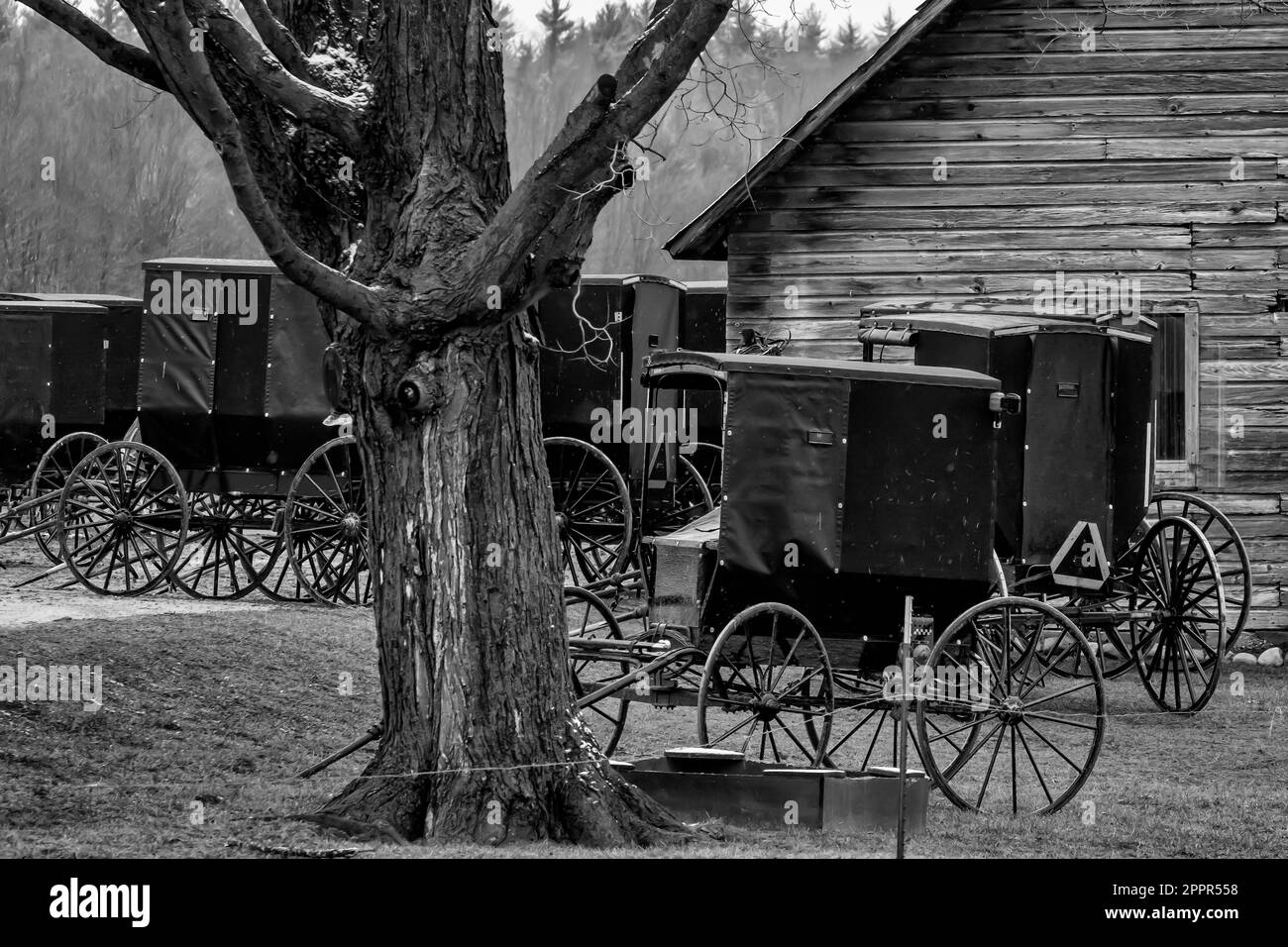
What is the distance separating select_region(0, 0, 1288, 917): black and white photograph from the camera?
25.0 feet

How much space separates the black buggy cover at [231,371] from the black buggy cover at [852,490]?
713 cm

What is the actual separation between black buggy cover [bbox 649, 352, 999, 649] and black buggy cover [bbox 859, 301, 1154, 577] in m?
2.47

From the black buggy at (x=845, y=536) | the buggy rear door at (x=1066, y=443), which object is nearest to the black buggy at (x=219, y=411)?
the buggy rear door at (x=1066, y=443)

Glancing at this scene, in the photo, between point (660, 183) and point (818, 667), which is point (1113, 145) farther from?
point (660, 183)

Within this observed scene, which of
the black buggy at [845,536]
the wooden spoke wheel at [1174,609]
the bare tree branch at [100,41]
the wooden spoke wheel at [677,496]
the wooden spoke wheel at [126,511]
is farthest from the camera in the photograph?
the wooden spoke wheel at [126,511]

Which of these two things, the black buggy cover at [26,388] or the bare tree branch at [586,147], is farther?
the black buggy cover at [26,388]

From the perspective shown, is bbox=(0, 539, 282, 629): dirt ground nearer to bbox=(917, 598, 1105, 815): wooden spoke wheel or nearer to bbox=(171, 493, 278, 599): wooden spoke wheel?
bbox=(171, 493, 278, 599): wooden spoke wheel

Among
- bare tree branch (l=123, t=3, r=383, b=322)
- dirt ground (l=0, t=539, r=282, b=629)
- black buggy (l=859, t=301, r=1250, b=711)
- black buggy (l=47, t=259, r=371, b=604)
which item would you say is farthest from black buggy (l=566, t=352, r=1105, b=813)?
black buggy (l=47, t=259, r=371, b=604)

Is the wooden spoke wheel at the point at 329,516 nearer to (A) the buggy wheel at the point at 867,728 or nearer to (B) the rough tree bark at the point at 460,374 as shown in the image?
(A) the buggy wheel at the point at 867,728

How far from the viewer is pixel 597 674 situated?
46.9 feet

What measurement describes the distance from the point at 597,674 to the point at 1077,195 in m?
6.38

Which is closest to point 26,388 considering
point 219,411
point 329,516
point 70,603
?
point 219,411

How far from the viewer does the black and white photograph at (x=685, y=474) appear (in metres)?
Result: 7.62

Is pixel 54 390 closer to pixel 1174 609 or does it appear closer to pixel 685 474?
pixel 685 474
